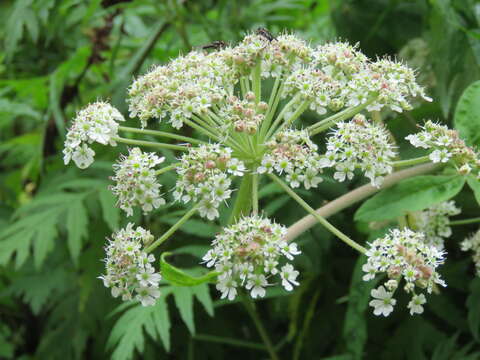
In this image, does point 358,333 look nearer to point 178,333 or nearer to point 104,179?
point 178,333

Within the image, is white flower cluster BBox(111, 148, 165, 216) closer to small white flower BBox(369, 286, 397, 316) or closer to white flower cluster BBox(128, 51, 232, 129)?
white flower cluster BBox(128, 51, 232, 129)

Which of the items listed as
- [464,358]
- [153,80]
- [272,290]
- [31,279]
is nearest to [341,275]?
[272,290]

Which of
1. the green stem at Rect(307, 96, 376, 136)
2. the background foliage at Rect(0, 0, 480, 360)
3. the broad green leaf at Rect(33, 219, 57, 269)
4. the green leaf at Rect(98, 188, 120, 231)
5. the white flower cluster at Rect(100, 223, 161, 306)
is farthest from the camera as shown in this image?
the broad green leaf at Rect(33, 219, 57, 269)

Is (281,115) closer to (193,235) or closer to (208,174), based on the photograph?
(208,174)

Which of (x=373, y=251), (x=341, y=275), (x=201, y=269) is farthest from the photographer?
(x=341, y=275)

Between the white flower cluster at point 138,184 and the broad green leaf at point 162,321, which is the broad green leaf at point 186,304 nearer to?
the broad green leaf at point 162,321

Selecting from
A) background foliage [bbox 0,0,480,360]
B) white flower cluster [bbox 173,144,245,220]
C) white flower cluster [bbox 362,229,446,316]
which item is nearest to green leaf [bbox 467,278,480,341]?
background foliage [bbox 0,0,480,360]
